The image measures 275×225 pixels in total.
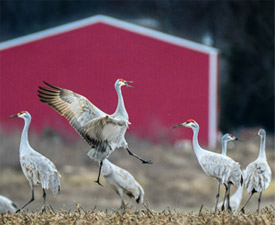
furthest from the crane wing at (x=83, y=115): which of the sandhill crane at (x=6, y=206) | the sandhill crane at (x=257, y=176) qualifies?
the sandhill crane at (x=6, y=206)

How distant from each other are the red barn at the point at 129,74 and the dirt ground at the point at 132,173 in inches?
56.4

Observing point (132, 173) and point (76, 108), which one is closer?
point (76, 108)

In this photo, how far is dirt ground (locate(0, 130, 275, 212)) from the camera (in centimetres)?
1897

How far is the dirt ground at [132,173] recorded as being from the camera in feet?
62.2

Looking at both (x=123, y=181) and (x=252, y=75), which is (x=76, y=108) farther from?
(x=252, y=75)

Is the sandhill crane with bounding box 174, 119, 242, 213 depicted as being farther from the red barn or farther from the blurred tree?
the blurred tree

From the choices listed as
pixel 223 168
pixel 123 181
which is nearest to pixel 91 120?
pixel 223 168

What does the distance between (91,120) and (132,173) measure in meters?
9.80

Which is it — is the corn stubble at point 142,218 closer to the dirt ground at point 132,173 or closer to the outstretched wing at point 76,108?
the outstretched wing at point 76,108

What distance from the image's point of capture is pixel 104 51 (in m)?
25.4

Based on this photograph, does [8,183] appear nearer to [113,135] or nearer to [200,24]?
[113,135]

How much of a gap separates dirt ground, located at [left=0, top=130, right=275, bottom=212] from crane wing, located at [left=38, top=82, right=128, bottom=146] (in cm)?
714

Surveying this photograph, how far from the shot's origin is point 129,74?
82.3 ft

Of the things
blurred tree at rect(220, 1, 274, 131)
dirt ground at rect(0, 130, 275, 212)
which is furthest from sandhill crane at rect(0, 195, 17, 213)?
blurred tree at rect(220, 1, 274, 131)
